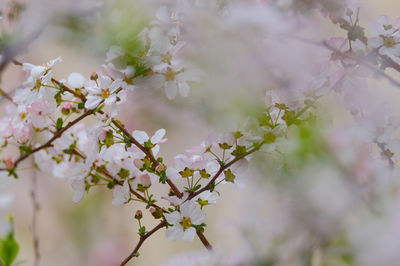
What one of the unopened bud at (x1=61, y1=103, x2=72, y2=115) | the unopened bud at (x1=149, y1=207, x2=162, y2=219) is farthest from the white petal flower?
the unopened bud at (x1=149, y1=207, x2=162, y2=219)

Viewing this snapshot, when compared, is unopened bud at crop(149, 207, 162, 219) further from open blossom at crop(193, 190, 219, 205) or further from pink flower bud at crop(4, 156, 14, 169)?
pink flower bud at crop(4, 156, 14, 169)

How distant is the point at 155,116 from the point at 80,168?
9.3 inches

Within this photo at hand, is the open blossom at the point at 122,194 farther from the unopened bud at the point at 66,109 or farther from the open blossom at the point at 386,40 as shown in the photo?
the open blossom at the point at 386,40

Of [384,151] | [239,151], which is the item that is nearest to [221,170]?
[239,151]

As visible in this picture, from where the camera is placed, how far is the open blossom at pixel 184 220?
387 millimetres

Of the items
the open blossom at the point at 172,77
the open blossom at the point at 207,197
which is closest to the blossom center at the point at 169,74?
the open blossom at the point at 172,77

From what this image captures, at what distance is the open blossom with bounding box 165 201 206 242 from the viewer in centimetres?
39

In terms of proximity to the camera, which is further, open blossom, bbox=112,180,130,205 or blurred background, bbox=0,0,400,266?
open blossom, bbox=112,180,130,205

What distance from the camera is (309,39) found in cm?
43

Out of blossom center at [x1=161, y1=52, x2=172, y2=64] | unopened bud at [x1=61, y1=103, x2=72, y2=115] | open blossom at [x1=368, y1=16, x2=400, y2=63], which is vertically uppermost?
open blossom at [x1=368, y1=16, x2=400, y2=63]

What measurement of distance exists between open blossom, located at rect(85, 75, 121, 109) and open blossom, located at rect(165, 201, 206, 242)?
0.10 metres

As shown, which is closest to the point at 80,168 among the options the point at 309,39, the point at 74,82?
the point at 74,82

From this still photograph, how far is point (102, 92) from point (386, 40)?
253 mm

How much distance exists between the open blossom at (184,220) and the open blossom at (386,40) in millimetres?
214
